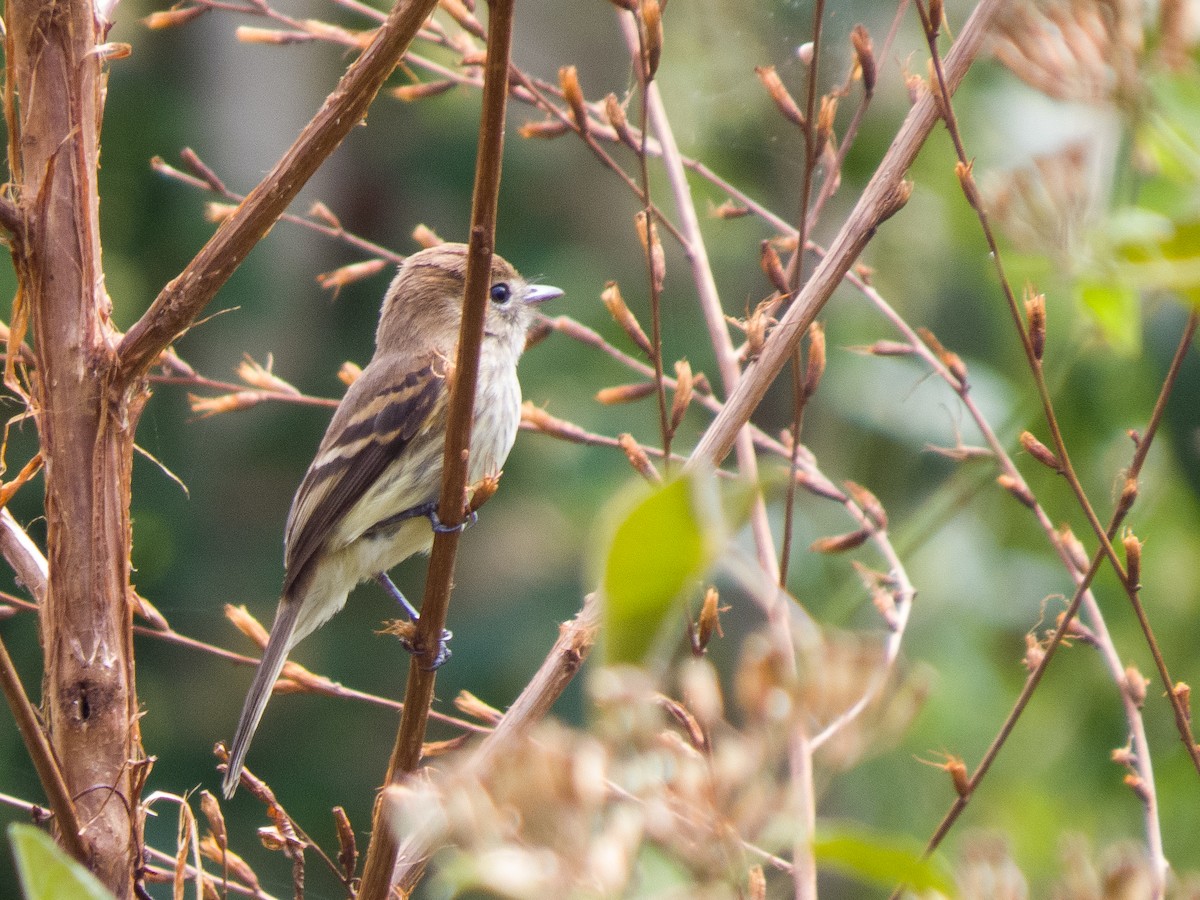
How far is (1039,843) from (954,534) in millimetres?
1268

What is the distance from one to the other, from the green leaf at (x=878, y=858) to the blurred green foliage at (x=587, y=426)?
9.13 feet

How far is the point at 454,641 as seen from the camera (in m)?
6.30

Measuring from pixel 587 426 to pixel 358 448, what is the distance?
2417 millimetres

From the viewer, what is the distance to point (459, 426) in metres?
1.68

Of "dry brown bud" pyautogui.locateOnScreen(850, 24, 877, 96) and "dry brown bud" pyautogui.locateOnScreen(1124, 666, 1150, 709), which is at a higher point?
"dry brown bud" pyautogui.locateOnScreen(850, 24, 877, 96)

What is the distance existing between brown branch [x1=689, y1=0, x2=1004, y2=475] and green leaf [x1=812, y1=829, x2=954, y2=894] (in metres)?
1.04

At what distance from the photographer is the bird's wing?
11.7 feet

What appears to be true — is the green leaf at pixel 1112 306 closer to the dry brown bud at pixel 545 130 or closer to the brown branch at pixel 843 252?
the brown branch at pixel 843 252

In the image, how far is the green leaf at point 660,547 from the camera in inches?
23.6

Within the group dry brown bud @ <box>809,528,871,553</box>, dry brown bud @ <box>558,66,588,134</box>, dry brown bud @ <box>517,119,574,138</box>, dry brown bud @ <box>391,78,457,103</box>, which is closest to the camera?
dry brown bud @ <box>558,66,588,134</box>

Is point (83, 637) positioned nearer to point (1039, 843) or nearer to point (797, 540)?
point (797, 540)

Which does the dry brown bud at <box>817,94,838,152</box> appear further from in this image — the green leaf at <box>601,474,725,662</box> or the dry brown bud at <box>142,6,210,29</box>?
the green leaf at <box>601,474,725,662</box>

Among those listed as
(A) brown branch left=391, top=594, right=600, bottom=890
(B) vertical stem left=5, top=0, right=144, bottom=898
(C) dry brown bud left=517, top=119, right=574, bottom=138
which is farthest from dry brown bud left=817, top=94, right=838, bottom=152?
(B) vertical stem left=5, top=0, right=144, bottom=898

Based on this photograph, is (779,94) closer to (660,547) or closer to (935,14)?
(935,14)
